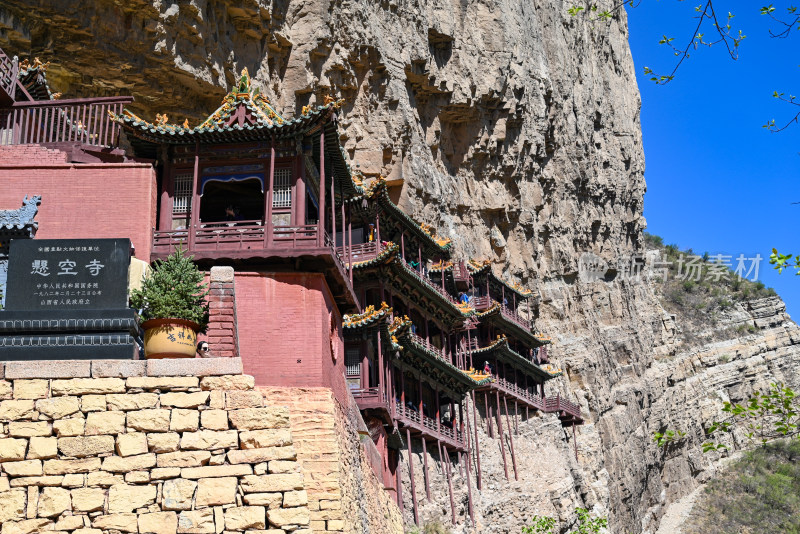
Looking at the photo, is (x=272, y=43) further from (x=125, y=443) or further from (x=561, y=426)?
(x=125, y=443)

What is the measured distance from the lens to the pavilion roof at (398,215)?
31.2 metres

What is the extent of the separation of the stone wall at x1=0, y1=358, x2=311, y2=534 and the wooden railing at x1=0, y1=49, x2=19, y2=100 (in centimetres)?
→ 1472

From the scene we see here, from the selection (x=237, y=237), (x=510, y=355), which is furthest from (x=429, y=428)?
(x=237, y=237)

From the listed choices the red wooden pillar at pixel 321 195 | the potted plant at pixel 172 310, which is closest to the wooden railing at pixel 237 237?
the red wooden pillar at pixel 321 195

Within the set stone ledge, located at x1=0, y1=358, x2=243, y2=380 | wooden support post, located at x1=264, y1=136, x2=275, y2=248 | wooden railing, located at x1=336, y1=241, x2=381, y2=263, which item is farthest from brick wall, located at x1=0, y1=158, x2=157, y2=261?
wooden railing, located at x1=336, y1=241, x2=381, y2=263

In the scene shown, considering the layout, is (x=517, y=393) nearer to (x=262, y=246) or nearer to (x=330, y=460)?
(x=262, y=246)

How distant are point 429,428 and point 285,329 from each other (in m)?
16.9

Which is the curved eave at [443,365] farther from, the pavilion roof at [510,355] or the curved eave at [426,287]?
the pavilion roof at [510,355]

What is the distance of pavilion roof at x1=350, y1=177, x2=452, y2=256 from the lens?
31156 mm

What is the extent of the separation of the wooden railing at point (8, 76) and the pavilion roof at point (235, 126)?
437 cm

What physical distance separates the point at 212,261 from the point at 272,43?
19.8 meters

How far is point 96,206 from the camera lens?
19344mm

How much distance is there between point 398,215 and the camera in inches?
1419

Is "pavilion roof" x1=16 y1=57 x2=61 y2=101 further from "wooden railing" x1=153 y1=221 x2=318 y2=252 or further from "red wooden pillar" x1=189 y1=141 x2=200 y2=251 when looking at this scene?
"wooden railing" x1=153 y1=221 x2=318 y2=252
